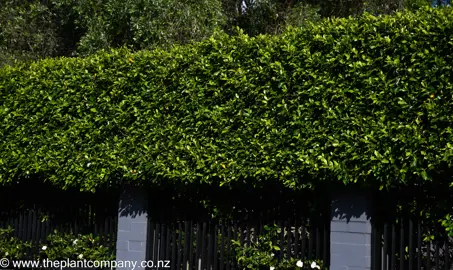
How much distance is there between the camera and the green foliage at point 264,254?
6535mm

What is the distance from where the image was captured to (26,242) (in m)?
9.09

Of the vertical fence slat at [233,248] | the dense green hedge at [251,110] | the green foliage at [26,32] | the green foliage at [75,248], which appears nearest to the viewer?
the dense green hedge at [251,110]

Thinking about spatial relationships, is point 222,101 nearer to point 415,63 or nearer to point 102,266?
point 415,63

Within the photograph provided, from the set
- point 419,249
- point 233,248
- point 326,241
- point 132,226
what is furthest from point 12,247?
point 419,249

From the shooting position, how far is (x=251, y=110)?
648cm

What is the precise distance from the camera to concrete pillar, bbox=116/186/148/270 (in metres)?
7.65

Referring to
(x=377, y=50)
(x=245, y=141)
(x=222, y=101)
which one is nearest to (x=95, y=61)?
(x=222, y=101)

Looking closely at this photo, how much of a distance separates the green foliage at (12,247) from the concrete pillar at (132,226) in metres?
2.18

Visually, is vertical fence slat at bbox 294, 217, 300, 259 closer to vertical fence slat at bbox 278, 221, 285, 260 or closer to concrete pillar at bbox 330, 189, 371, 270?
vertical fence slat at bbox 278, 221, 285, 260

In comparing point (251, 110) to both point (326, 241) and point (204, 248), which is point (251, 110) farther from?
point (204, 248)

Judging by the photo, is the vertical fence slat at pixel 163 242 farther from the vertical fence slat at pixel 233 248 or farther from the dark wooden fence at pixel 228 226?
the vertical fence slat at pixel 233 248

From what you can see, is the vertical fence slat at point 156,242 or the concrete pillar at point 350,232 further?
the vertical fence slat at point 156,242

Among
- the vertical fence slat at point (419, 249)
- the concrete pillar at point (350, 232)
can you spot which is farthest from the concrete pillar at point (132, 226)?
the vertical fence slat at point (419, 249)

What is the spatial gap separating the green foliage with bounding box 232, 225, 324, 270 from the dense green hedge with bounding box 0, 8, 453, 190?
0.89 metres
